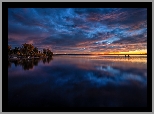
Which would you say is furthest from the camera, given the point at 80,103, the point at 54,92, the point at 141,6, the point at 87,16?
the point at 54,92

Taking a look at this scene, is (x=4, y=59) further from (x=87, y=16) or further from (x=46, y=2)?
(x=87, y=16)

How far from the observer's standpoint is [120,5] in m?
2.98

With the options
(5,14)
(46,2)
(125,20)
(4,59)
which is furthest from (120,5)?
(4,59)

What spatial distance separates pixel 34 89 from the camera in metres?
4.18

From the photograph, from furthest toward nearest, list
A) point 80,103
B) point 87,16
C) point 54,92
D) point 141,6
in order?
1. point 54,92
2. point 87,16
3. point 80,103
4. point 141,6

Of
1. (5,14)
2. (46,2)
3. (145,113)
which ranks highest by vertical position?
(46,2)

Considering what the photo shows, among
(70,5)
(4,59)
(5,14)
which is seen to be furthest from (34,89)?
(70,5)

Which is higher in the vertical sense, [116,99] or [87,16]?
[87,16]

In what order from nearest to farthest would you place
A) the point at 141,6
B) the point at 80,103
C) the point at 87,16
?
the point at 141,6
the point at 80,103
the point at 87,16

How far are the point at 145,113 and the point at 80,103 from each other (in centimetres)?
123

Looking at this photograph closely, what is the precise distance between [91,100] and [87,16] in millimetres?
1801

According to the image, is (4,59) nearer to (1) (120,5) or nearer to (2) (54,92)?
(2) (54,92)

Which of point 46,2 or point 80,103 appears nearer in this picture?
point 46,2

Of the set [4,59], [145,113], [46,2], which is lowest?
[145,113]
